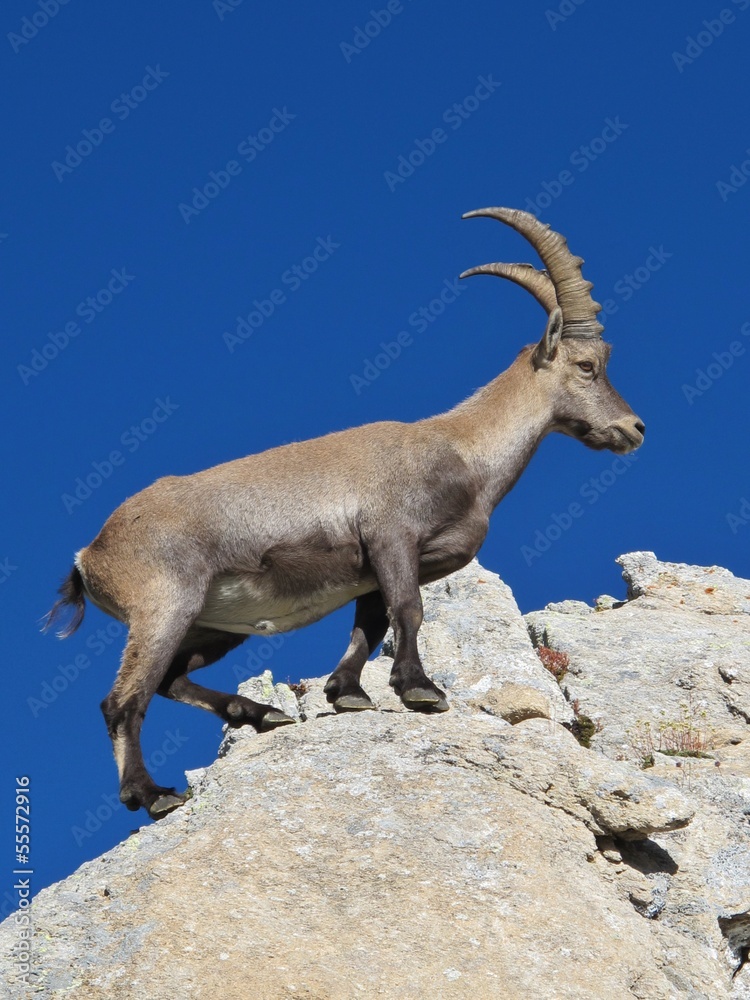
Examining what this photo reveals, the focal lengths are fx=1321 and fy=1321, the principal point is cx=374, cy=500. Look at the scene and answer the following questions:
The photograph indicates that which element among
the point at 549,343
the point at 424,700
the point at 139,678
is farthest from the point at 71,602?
the point at 549,343

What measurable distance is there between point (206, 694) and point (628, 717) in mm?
3946

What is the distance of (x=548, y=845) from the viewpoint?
27.1 ft

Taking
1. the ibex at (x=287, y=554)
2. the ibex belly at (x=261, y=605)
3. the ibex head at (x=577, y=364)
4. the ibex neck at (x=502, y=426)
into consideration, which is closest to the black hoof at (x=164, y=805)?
the ibex at (x=287, y=554)

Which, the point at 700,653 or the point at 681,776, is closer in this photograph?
the point at 681,776

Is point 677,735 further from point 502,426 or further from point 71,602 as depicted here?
point 71,602

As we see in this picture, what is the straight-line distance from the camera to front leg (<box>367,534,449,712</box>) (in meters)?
9.72

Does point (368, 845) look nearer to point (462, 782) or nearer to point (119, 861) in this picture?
point (462, 782)

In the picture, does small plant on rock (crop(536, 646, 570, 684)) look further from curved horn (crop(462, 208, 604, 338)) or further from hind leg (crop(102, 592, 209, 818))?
hind leg (crop(102, 592, 209, 818))

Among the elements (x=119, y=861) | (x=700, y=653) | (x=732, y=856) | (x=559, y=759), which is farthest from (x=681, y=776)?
(x=119, y=861)

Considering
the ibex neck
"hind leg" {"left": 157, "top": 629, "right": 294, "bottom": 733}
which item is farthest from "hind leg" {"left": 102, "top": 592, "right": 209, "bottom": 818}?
the ibex neck

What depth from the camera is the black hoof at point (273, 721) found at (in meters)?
10.0

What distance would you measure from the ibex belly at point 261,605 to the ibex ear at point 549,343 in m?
2.80

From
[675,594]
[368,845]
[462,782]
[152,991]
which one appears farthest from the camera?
[675,594]

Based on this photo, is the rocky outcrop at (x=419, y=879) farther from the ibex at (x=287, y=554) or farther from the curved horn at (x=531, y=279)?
the curved horn at (x=531, y=279)
